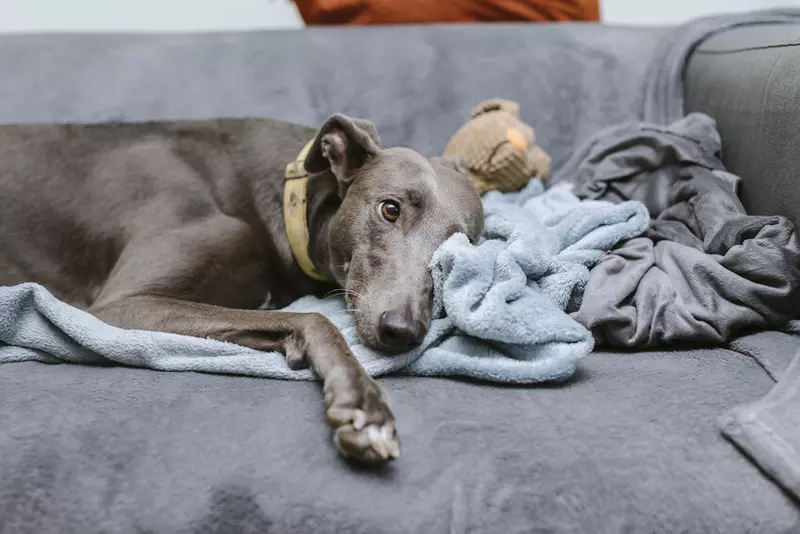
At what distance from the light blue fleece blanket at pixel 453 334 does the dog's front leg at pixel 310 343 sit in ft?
0.18

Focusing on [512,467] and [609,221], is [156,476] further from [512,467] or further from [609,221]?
[609,221]

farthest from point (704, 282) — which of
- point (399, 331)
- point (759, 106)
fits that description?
point (399, 331)

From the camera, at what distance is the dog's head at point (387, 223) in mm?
1435

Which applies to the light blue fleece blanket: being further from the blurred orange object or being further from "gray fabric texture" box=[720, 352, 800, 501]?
the blurred orange object

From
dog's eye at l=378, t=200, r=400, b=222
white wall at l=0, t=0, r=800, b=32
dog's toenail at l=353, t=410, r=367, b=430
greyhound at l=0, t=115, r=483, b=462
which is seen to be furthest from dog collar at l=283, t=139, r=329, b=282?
white wall at l=0, t=0, r=800, b=32

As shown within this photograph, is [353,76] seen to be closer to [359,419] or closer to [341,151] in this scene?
[341,151]

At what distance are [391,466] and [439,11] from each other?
2186mm

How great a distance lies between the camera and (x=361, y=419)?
1112 millimetres

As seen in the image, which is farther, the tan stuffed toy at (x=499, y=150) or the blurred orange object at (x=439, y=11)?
the blurred orange object at (x=439, y=11)

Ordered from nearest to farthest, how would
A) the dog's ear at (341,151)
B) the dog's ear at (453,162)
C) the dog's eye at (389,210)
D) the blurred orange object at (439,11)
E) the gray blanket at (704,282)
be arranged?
the gray blanket at (704,282) < the dog's eye at (389,210) < the dog's ear at (341,151) < the dog's ear at (453,162) < the blurred orange object at (439,11)

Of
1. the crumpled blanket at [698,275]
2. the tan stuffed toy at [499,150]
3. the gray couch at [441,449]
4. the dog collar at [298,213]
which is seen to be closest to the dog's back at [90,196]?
the dog collar at [298,213]

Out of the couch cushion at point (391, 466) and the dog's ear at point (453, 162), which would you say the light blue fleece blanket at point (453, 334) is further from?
the dog's ear at point (453, 162)

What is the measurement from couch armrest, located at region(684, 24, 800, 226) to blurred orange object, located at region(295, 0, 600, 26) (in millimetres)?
691

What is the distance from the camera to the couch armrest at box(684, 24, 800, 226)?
1701mm
